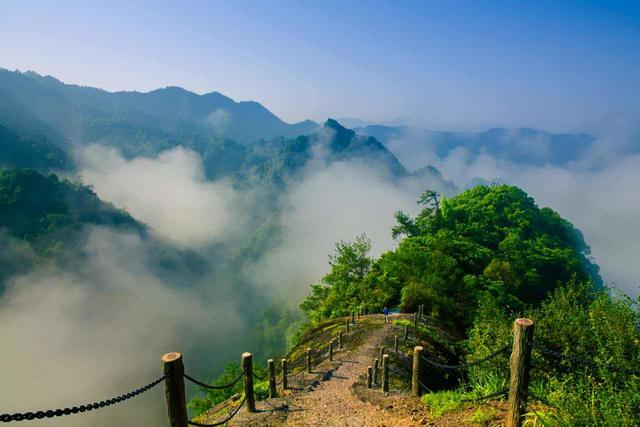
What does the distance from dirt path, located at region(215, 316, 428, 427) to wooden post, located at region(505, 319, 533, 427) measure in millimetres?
2355

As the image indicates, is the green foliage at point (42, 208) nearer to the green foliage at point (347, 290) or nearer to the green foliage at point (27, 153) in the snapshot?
the green foliage at point (27, 153)

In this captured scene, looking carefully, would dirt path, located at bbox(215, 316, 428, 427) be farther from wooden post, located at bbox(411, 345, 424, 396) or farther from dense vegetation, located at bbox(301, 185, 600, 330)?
dense vegetation, located at bbox(301, 185, 600, 330)

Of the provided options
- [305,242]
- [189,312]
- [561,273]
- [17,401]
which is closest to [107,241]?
[189,312]

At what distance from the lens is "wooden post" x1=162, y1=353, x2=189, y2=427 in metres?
5.79

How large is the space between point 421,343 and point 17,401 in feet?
253

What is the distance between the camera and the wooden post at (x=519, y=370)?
Answer: 20.5ft

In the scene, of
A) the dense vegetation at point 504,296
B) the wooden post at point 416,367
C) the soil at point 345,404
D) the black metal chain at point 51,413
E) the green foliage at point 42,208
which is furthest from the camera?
the green foliage at point 42,208

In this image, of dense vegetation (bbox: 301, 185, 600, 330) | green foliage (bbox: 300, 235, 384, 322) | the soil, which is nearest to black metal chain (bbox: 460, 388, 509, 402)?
the soil

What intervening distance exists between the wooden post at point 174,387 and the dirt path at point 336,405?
13.3 feet

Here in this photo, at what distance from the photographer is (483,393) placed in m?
8.27

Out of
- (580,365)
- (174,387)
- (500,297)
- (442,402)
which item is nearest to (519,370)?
(442,402)

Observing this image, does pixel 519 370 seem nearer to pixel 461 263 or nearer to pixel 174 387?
pixel 174 387

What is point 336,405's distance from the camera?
11.4 m

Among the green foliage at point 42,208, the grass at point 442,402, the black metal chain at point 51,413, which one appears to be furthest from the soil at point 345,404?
the green foliage at point 42,208
